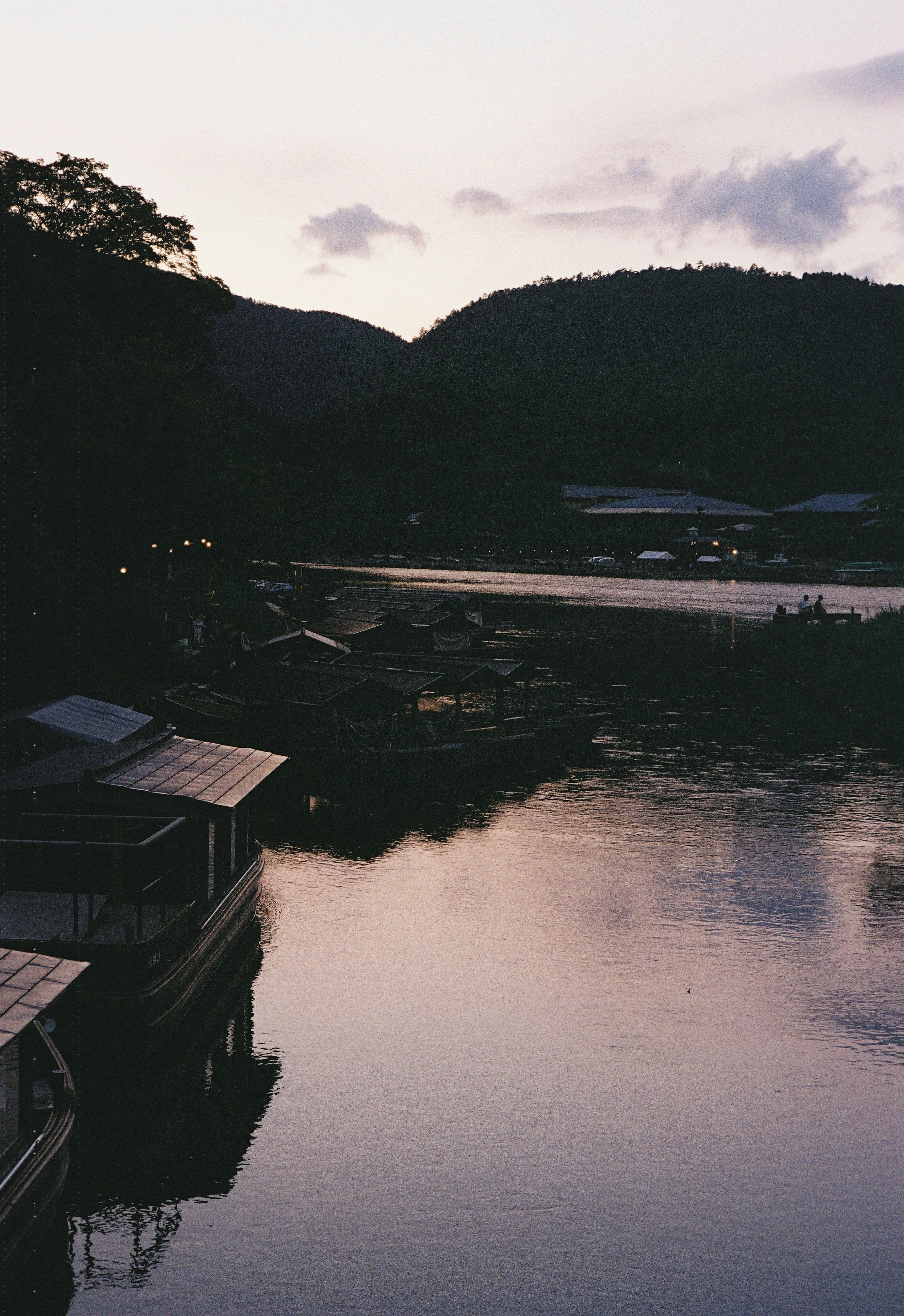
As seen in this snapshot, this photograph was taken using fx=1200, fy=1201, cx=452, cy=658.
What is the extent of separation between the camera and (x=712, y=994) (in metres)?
22.0

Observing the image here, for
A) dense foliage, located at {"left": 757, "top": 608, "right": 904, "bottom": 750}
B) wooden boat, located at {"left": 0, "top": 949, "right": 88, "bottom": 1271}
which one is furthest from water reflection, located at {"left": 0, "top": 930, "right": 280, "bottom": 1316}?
dense foliage, located at {"left": 757, "top": 608, "right": 904, "bottom": 750}

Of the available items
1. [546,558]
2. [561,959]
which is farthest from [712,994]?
[546,558]

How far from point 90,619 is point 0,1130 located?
40623 mm

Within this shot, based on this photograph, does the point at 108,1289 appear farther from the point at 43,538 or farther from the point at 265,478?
the point at 265,478

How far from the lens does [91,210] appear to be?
7288 centimetres

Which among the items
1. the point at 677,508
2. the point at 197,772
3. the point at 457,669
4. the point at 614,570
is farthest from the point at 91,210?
the point at 677,508

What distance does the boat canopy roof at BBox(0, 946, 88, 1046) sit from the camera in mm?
11125

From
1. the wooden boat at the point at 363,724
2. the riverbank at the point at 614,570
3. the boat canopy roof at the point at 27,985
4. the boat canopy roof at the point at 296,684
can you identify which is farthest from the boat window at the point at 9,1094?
the riverbank at the point at 614,570

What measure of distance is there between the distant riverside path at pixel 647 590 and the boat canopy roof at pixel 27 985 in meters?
76.9

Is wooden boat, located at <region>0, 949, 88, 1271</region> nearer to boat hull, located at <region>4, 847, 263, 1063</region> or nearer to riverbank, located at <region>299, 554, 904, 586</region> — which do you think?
boat hull, located at <region>4, 847, 263, 1063</region>

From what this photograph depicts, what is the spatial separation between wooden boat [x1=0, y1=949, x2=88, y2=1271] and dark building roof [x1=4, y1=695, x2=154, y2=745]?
35.1ft

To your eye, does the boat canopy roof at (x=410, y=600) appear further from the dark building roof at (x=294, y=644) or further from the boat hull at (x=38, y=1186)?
the boat hull at (x=38, y=1186)

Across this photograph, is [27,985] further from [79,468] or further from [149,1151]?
[79,468]

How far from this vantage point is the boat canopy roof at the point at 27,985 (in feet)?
36.5
